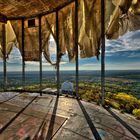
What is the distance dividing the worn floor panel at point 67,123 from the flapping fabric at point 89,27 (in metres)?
1.86

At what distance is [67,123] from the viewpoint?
4340mm

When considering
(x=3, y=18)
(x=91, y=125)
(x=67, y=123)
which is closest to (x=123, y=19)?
(x=91, y=125)

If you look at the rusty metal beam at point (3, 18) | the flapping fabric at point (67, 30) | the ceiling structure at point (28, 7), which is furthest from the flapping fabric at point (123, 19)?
the rusty metal beam at point (3, 18)

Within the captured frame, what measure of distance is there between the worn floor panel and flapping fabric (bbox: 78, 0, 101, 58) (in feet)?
6.11

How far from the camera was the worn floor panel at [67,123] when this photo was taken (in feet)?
12.3

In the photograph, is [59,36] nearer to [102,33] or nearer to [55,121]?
[102,33]

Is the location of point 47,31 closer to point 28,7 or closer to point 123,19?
point 28,7

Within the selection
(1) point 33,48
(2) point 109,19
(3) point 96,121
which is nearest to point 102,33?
(2) point 109,19

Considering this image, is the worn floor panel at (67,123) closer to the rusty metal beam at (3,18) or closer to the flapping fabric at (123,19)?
the flapping fabric at (123,19)

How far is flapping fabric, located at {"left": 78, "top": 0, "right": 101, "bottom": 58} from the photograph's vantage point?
6.35 m

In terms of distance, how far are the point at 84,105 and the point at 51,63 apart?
11.4ft

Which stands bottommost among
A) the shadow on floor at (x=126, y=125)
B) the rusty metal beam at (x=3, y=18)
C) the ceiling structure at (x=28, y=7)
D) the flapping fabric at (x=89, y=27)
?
the shadow on floor at (x=126, y=125)

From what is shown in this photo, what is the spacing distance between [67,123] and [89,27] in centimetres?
328

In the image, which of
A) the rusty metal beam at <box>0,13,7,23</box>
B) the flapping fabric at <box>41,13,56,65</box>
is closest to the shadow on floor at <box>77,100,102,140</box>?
the flapping fabric at <box>41,13,56,65</box>
